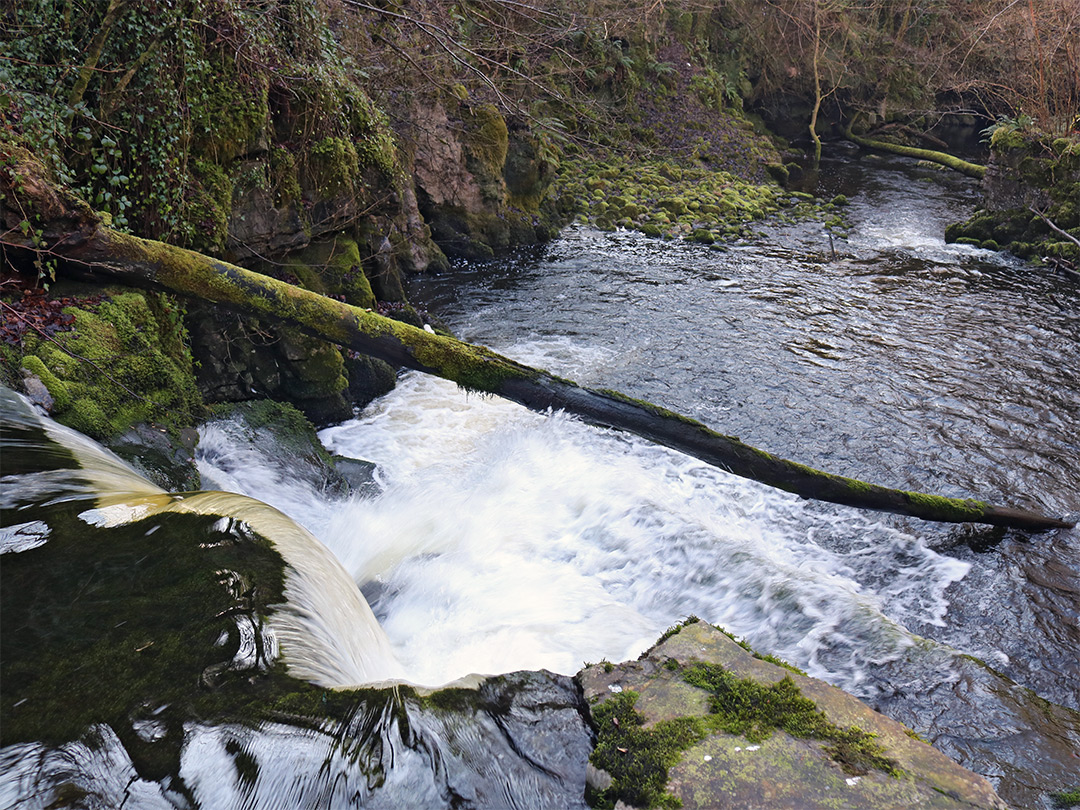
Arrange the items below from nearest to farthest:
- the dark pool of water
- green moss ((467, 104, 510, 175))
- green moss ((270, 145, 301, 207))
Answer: the dark pool of water
green moss ((270, 145, 301, 207))
green moss ((467, 104, 510, 175))

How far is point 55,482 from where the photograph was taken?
3.53 meters

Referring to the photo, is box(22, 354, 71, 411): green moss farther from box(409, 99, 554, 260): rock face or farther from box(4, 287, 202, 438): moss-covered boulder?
box(409, 99, 554, 260): rock face

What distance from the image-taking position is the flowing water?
4234mm

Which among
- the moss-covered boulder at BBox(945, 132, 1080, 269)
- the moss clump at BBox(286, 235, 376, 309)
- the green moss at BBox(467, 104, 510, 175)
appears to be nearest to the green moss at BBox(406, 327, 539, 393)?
the moss clump at BBox(286, 235, 376, 309)

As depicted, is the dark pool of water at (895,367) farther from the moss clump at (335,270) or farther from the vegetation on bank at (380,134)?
the moss clump at (335,270)

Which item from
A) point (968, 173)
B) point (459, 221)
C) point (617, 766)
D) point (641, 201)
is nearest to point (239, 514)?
point (617, 766)

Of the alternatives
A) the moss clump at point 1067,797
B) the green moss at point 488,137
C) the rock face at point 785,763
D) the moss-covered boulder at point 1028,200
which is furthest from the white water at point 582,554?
the moss-covered boulder at point 1028,200

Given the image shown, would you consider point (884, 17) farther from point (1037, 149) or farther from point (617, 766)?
point (617, 766)

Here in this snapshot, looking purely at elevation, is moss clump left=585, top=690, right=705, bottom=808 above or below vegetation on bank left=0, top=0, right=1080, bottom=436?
below

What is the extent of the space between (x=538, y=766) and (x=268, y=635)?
129 centimetres

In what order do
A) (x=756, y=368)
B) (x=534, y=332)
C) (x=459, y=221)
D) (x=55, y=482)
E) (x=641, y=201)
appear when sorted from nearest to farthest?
(x=55, y=482), (x=756, y=368), (x=534, y=332), (x=459, y=221), (x=641, y=201)

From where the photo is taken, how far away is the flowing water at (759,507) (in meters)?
4.23

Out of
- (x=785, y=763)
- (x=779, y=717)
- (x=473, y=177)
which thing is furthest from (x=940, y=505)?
(x=473, y=177)

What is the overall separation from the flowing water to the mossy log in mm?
11521
